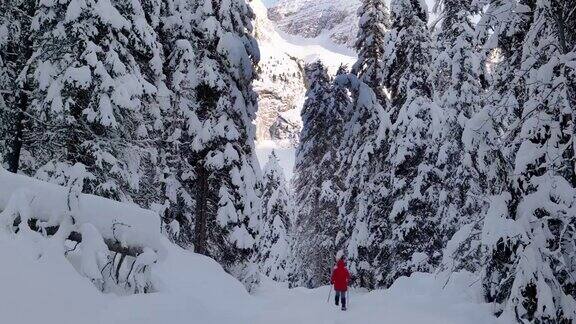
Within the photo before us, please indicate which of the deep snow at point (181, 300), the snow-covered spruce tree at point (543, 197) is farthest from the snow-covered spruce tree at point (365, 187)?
the snow-covered spruce tree at point (543, 197)

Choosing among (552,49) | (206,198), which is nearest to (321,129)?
(206,198)

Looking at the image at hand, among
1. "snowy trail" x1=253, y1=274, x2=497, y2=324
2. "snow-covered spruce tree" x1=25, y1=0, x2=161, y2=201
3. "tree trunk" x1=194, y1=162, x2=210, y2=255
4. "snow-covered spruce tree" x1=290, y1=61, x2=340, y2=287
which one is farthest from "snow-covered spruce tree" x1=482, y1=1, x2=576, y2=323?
"snow-covered spruce tree" x1=290, y1=61, x2=340, y2=287

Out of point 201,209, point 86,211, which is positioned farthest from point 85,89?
point 201,209

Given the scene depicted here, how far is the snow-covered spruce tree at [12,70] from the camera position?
13656 mm

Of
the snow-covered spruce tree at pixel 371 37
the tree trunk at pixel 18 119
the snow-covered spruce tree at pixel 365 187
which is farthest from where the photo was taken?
the snow-covered spruce tree at pixel 371 37

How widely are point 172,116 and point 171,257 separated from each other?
25.6 ft

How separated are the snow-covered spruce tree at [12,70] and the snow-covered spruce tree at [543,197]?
12145 millimetres

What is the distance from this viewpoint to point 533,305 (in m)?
7.69

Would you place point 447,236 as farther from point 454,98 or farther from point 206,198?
point 206,198

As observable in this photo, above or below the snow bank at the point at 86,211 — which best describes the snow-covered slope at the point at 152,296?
below

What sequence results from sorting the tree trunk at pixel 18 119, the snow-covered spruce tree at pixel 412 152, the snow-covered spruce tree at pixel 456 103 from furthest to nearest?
1. the snow-covered spruce tree at pixel 412 152
2. the snow-covered spruce tree at pixel 456 103
3. the tree trunk at pixel 18 119

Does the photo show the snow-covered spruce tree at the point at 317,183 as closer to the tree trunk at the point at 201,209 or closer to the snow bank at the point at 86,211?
the tree trunk at the point at 201,209

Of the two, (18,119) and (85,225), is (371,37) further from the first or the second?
(85,225)

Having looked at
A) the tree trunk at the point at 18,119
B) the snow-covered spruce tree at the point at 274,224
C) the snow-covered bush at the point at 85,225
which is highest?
the tree trunk at the point at 18,119
